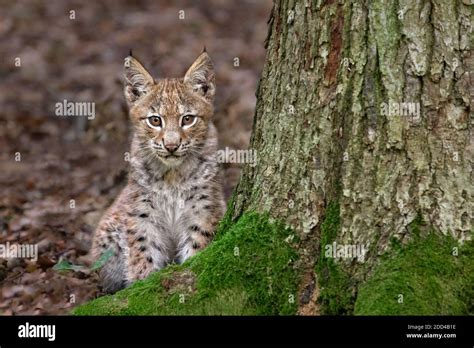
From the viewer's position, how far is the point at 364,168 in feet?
17.1

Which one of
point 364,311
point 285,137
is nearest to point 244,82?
point 285,137

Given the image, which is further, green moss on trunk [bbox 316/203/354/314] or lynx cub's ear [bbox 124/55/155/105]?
lynx cub's ear [bbox 124/55/155/105]

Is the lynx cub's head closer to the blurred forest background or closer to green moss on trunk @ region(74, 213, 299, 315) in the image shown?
green moss on trunk @ region(74, 213, 299, 315)

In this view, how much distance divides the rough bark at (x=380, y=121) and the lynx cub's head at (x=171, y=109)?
1.62m

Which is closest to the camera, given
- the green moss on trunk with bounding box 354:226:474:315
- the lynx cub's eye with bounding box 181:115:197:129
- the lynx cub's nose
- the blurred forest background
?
the green moss on trunk with bounding box 354:226:474:315

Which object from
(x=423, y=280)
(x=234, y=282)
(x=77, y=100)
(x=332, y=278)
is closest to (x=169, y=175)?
(x=234, y=282)

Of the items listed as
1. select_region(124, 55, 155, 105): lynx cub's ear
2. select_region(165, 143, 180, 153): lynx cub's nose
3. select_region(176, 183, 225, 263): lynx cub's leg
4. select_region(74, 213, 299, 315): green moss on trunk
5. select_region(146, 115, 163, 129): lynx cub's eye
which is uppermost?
select_region(124, 55, 155, 105): lynx cub's ear

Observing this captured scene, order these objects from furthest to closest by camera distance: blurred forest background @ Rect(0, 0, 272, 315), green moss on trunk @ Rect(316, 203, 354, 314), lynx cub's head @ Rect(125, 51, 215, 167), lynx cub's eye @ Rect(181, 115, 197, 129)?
blurred forest background @ Rect(0, 0, 272, 315), lynx cub's eye @ Rect(181, 115, 197, 129), lynx cub's head @ Rect(125, 51, 215, 167), green moss on trunk @ Rect(316, 203, 354, 314)

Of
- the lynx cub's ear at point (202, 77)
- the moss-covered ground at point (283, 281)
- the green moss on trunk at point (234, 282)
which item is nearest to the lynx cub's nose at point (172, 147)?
the lynx cub's ear at point (202, 77)

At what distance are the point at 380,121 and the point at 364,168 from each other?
0.32 metres

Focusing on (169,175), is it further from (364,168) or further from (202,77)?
(364,168)

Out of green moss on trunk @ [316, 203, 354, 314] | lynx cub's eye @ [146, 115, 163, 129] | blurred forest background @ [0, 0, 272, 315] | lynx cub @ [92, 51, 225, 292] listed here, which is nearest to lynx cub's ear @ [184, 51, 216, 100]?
lynx cub @ [92, 51, 225, 292]

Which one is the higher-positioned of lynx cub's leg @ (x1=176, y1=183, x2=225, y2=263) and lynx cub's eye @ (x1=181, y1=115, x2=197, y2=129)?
lynx cub's eye @ (x1=181, y1=115, x2=197, y2=129)

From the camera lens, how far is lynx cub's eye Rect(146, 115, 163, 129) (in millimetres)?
6949
